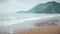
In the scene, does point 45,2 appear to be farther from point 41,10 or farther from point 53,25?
point 53,25

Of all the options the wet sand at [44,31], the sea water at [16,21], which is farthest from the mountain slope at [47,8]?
the wet sand at [44,31]

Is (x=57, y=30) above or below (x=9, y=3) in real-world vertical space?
below

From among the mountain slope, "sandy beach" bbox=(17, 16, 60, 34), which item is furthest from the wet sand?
the mountain slope

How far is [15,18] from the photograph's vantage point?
201cm

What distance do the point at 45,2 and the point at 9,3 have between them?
0.64 m

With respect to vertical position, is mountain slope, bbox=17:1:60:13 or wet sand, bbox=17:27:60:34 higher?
mountain slope, bbox=17:1:60:13

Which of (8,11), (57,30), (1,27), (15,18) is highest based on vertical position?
(8,11)

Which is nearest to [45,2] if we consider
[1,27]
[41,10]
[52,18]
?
[41,10]

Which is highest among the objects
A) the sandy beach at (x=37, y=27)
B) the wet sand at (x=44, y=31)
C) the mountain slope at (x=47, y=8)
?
the mountain slope at (x=47, y=8)

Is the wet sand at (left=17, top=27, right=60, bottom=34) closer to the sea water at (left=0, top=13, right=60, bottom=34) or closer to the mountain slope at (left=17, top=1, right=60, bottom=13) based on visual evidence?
the sea water at (left=0, top=13, right=60, bottom=34)

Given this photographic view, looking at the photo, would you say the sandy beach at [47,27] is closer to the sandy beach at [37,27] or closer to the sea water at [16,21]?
the sandy beach at [37,27]

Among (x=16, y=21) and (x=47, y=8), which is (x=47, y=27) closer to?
(x=47, y=8)

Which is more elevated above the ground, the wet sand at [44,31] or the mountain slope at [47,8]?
the mountain slope at [47,8]

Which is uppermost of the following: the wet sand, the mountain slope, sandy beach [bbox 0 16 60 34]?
the mountain slope
